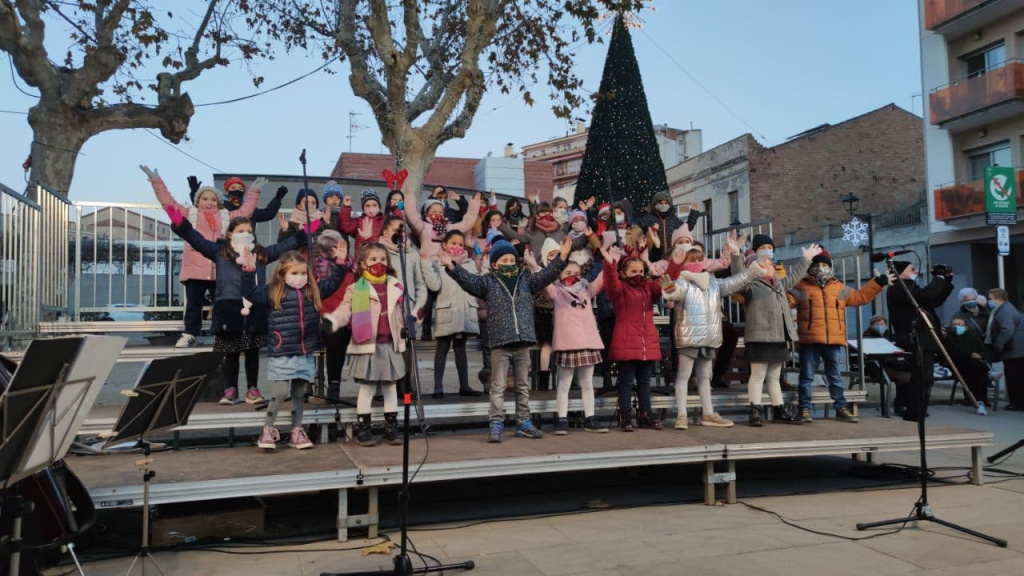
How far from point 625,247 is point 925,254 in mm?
21525

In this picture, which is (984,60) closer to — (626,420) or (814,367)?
(814,367)

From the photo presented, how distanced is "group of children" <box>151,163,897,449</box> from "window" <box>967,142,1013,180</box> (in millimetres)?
19710

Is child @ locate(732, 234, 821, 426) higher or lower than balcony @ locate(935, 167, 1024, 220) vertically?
lower

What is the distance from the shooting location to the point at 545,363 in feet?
26.5

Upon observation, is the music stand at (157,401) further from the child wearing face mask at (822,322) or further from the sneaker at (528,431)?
the child wearing face mask at (822,322)

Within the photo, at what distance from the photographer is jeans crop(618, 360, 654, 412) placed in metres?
7.35

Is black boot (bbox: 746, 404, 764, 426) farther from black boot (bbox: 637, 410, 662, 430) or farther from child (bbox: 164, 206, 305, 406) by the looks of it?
child (bbox: 164, 206, 305, 406)

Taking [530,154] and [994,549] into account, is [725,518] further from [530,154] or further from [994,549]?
[530,154]

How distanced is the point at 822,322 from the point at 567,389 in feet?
9.96

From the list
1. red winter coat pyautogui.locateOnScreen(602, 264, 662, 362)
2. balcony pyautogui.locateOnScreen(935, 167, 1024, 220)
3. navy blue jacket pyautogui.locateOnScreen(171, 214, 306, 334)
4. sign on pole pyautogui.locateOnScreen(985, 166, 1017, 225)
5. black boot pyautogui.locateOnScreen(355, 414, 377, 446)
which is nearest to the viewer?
black boot pyautogui.locateOnScreen(355, 414, 377, 446)

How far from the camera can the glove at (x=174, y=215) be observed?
712 centimetres

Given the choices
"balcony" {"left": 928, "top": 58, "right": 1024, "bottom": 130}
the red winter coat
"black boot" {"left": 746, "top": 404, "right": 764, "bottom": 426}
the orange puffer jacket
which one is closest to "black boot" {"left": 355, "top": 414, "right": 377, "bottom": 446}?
the red winter coat

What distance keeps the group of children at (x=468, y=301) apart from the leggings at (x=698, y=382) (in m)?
0.01

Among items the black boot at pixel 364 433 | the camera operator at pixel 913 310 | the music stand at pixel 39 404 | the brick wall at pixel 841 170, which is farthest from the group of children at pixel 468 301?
the brick wall at pixel 841 170
